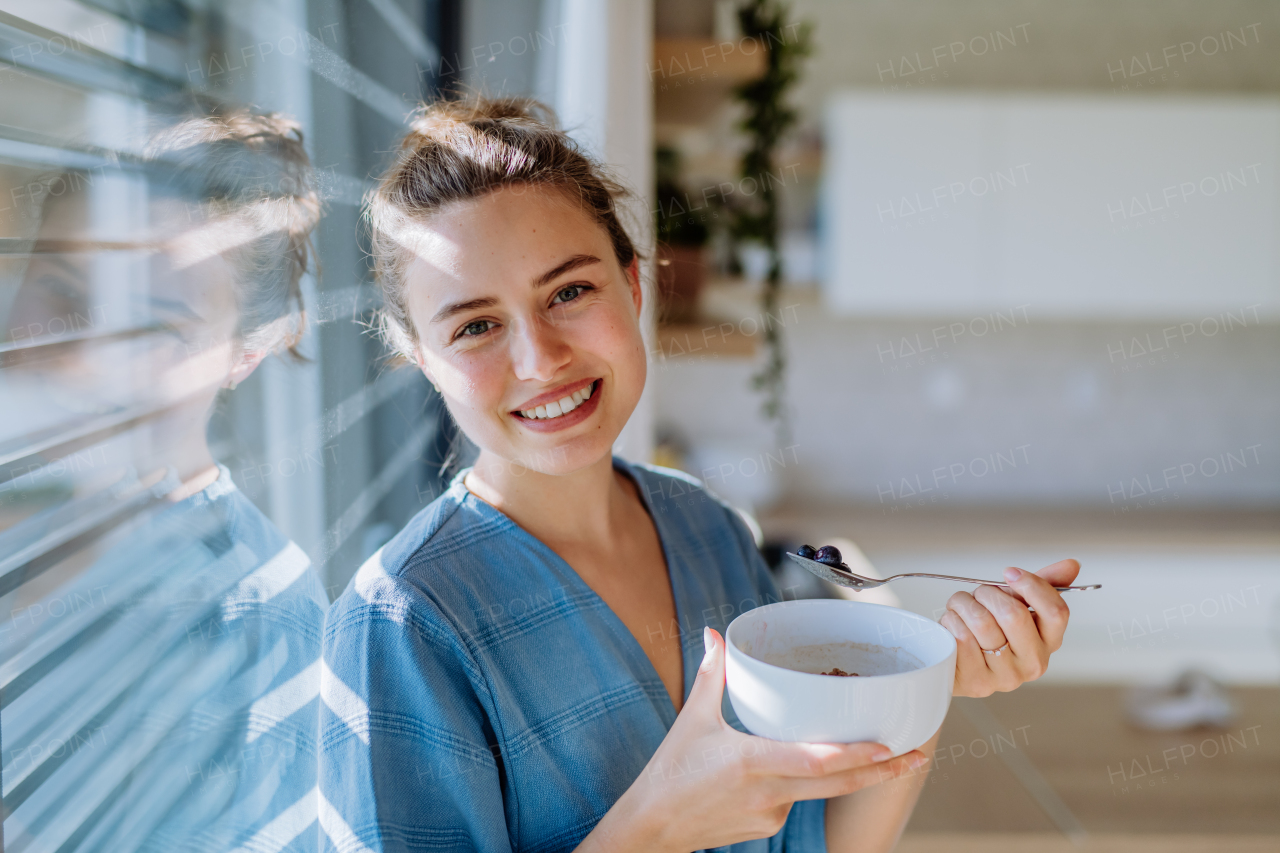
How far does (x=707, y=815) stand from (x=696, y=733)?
0.19 feet

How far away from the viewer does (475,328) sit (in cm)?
72

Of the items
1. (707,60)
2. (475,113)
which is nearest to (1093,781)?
(707,60)

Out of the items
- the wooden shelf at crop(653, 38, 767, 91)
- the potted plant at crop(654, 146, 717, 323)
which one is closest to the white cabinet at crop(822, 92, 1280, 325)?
the potted plant at crop(654, 146, 717, 323)

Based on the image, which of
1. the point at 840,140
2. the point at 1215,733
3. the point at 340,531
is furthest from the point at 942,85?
the point at 340,531

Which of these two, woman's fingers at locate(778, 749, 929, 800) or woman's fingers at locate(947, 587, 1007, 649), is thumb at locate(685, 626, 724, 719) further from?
woman's fingers at locate(947, 587, 1007, 649)

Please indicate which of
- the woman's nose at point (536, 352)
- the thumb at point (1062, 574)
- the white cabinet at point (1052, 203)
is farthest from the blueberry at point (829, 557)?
the white cabinet at point (1052, 203)

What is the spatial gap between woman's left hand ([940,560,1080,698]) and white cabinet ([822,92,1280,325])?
8.06ft

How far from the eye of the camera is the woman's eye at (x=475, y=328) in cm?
72

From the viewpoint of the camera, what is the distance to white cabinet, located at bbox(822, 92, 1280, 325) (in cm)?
294

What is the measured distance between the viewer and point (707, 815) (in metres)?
0.60

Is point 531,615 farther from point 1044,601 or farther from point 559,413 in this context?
point 1044,601

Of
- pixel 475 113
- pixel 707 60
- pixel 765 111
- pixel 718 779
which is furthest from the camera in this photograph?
pixel 765 111

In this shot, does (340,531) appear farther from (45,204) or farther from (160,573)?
(45,204)

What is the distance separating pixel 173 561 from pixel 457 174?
1.25 ft
